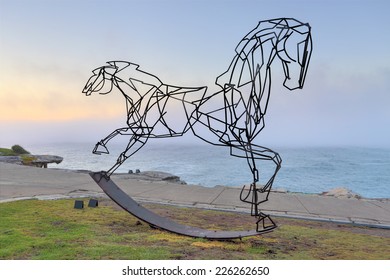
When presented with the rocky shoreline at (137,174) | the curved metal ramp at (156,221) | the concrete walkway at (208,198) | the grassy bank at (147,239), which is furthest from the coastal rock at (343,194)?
the curved metal ramp at (156,221)

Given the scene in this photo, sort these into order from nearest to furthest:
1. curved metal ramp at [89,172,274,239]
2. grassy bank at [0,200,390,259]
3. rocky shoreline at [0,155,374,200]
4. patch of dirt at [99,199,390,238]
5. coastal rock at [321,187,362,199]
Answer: grassy bank at [0,200,390,259], curved metal ramp at [89,172,274,239], patch of dirt at [99,199,390,238], coastal rock at [321,187,362,199], rocky shoreline at [0,155,374,200]

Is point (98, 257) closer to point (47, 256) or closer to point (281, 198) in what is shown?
point (47, 256)

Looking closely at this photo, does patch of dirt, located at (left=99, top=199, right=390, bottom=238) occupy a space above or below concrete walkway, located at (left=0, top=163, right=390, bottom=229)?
below

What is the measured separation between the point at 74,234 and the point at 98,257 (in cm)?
97

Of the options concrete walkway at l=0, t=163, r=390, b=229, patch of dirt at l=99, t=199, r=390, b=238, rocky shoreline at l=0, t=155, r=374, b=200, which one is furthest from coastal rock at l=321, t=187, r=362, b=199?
patch of dirt at l=99, t=199, r=390, b=238

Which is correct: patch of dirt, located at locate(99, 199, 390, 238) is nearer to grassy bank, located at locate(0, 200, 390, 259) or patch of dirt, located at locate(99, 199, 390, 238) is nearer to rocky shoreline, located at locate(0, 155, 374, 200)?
grassy bank, located at locate(0, 200, 390, 259)

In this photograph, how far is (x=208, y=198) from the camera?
24.8ft

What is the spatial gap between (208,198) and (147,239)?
11.6 ft

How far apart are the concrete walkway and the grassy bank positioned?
805 millimetres

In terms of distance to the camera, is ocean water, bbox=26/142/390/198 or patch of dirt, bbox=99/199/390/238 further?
ocean water, bbox=26/142/390/198

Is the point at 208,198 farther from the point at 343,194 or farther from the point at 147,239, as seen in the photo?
the point at 343,194

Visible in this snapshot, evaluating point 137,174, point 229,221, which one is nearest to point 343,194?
point 229,221

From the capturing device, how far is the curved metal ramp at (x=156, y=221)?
4137 mm

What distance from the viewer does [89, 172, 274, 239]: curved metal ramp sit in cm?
414
